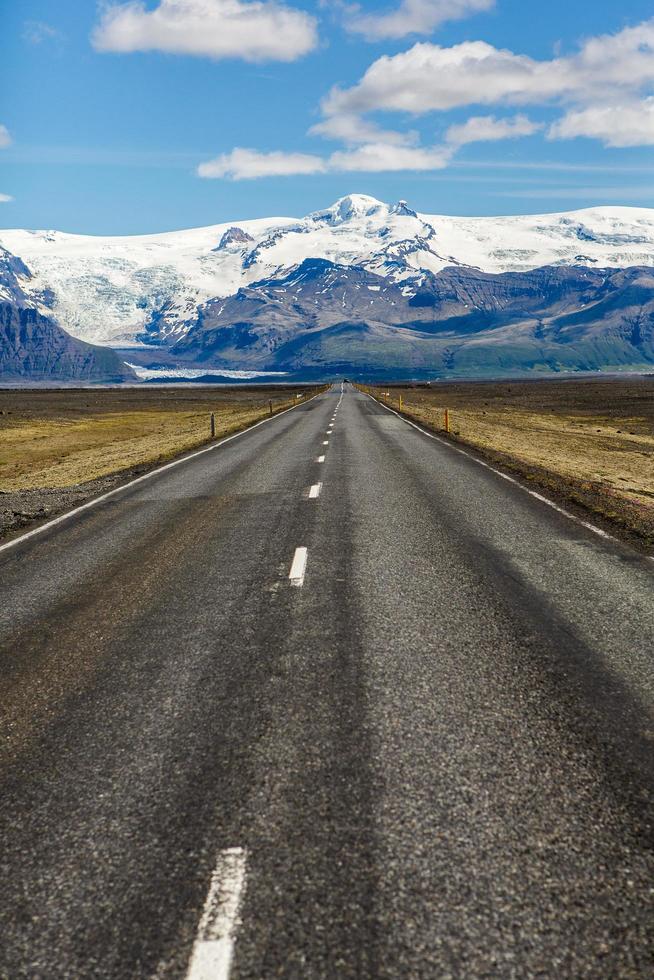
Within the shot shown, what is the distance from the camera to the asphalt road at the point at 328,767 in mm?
3631

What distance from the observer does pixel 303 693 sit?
6324 millimetres

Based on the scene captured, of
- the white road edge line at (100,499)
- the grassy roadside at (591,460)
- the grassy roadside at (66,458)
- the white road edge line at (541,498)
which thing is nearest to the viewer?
the white road edge line at (541,498)

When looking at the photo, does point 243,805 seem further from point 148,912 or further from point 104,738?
point 104,738

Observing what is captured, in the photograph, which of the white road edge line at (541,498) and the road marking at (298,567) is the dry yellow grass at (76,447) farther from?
the road marking at (298,567)

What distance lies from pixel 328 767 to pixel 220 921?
4.92 feet

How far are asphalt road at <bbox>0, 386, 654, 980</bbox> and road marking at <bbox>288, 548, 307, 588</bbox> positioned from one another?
6 centimetres

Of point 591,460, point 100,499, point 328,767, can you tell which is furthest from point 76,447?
point 328,767

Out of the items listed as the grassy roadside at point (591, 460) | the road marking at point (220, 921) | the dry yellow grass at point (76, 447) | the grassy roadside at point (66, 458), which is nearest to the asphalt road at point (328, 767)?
the road marking at point (220, 921)

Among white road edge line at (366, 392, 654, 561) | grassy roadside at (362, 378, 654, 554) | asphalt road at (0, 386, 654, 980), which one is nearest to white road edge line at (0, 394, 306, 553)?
asphalt road at (0, 386, 654, 980)

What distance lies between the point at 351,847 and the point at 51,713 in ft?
9.87

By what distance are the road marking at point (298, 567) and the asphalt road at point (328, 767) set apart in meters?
0.06

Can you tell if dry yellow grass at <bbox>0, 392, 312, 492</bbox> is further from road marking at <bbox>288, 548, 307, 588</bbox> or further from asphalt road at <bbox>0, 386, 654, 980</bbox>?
asphalt road at <bbox>0, 386, 654, 980</bbox>

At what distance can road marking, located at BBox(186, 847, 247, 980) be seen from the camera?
343cm

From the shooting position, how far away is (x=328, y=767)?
5094 millimetres
